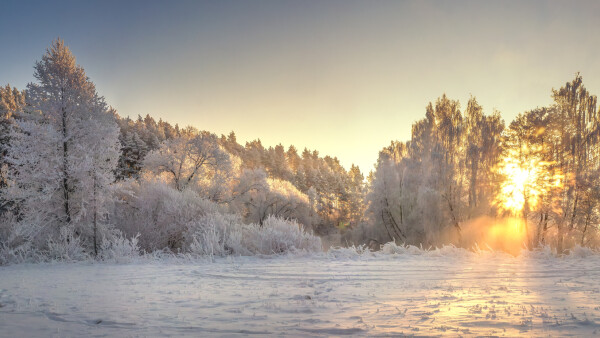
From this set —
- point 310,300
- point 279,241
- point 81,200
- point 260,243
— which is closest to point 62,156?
point 81,200

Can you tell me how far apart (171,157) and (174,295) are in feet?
87.0

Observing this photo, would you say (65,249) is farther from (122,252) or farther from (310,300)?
(310,300)

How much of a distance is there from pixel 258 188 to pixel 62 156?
24821 mm

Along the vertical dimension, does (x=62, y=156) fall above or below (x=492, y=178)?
above

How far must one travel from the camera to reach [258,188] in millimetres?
35812

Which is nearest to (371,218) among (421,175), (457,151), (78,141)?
(421,175)

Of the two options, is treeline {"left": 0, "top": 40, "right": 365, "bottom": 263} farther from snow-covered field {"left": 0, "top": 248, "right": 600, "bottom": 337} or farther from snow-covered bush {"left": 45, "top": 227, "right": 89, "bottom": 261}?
snow-covered field {"left": 0, "top": 248, "right": 600, "bottom": 337}

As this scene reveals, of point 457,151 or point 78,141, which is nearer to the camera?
point 78,141

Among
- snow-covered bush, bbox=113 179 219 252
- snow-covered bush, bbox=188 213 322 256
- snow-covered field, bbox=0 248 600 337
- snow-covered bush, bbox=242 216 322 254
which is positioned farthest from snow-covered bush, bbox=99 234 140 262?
snow-covered bush, bbox=242 216 322 254

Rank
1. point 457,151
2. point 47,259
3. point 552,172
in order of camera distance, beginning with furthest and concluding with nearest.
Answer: point 457,151 < point 552,172 < point 47,259

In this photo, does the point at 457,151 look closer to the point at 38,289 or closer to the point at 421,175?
the point at 421,175

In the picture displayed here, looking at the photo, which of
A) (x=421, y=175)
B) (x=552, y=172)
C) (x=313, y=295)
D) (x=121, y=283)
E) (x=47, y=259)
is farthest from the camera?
(x=421, y=175)

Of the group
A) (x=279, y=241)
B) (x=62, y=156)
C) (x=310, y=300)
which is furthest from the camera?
(x=62, y=156)

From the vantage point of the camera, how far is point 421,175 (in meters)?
28.3
